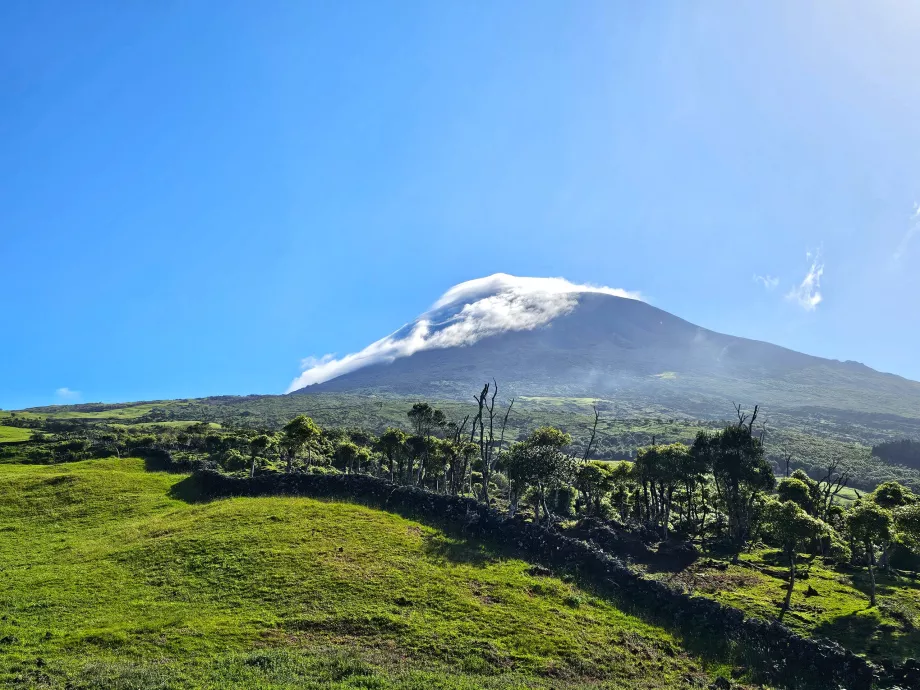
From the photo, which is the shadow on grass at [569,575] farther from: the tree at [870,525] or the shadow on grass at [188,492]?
the tree at [870,525]

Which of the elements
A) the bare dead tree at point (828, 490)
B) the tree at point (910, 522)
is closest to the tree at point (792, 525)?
the tree at point (910, 522)

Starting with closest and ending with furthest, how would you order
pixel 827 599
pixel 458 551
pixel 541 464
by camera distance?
1. pixel 827 599
2. pixel 458 551
3. pixel 541 464

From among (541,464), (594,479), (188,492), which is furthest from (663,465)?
(188,492)

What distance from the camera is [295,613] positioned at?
23281 mm

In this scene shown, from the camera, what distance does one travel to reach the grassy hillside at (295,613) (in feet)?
61.7

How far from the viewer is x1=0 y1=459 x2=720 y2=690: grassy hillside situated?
18812 millimetres

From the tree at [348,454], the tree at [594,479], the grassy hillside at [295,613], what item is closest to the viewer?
the grassy hillside at [295,613]

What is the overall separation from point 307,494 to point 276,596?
18088mm

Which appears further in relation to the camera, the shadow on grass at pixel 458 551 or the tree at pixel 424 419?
the tree at pixel 424 419

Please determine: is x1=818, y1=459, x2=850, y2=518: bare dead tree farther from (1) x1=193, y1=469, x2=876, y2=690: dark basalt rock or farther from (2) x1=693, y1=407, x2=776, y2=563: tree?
(1) x1=193, y1=469, x2=876, y2=690: dark basalt rock

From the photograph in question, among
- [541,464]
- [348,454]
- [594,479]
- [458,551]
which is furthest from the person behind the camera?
[348,454]

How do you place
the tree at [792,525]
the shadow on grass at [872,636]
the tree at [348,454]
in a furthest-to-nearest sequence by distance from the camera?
the tree at [348,454] < the tree at [792,525] < the shadow on grass at [872,636]

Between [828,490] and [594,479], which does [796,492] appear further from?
[594,479]

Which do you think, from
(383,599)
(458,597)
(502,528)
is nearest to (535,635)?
(458,597)
